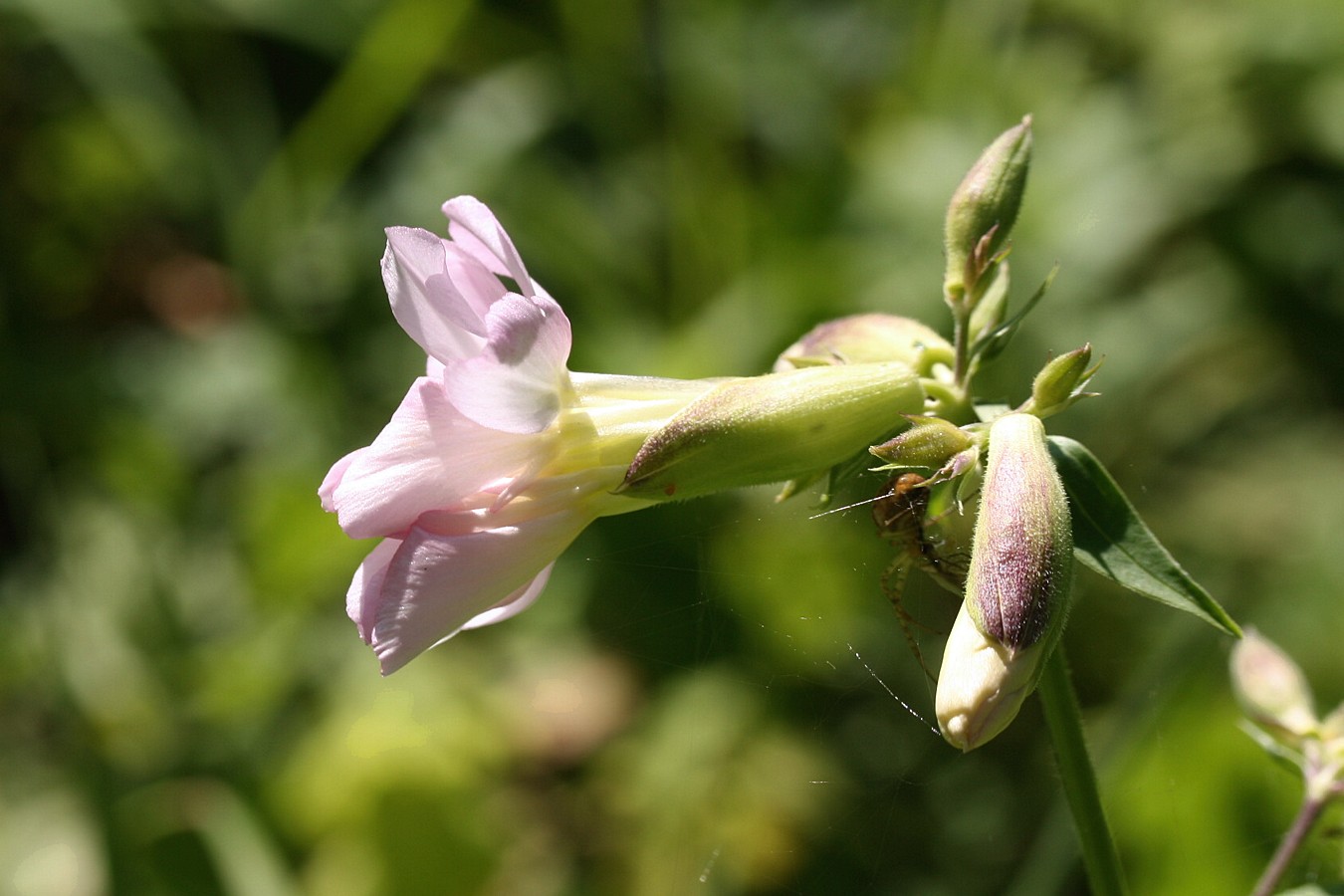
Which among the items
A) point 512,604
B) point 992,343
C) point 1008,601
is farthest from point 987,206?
point 512,604

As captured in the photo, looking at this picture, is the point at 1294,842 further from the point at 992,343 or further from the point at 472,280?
the point at 472,280

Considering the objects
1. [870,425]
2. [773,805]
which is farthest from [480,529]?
[773,805]

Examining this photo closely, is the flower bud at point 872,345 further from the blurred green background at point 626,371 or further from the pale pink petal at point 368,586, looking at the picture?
the blurred green background at point 626,371

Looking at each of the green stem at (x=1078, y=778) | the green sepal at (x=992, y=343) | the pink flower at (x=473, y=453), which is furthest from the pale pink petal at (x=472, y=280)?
the green stem at (x=1078, y=778)

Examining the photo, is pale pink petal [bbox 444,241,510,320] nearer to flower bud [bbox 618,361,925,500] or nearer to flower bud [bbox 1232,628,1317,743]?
flower bud [bbox 618,361,925,500]

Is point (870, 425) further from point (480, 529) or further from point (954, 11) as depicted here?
point (954, 11)

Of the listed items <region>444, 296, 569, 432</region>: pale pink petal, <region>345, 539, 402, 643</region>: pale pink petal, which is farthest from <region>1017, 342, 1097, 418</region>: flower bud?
<region>345, 539, 402, 643</region>: pale pink petal
